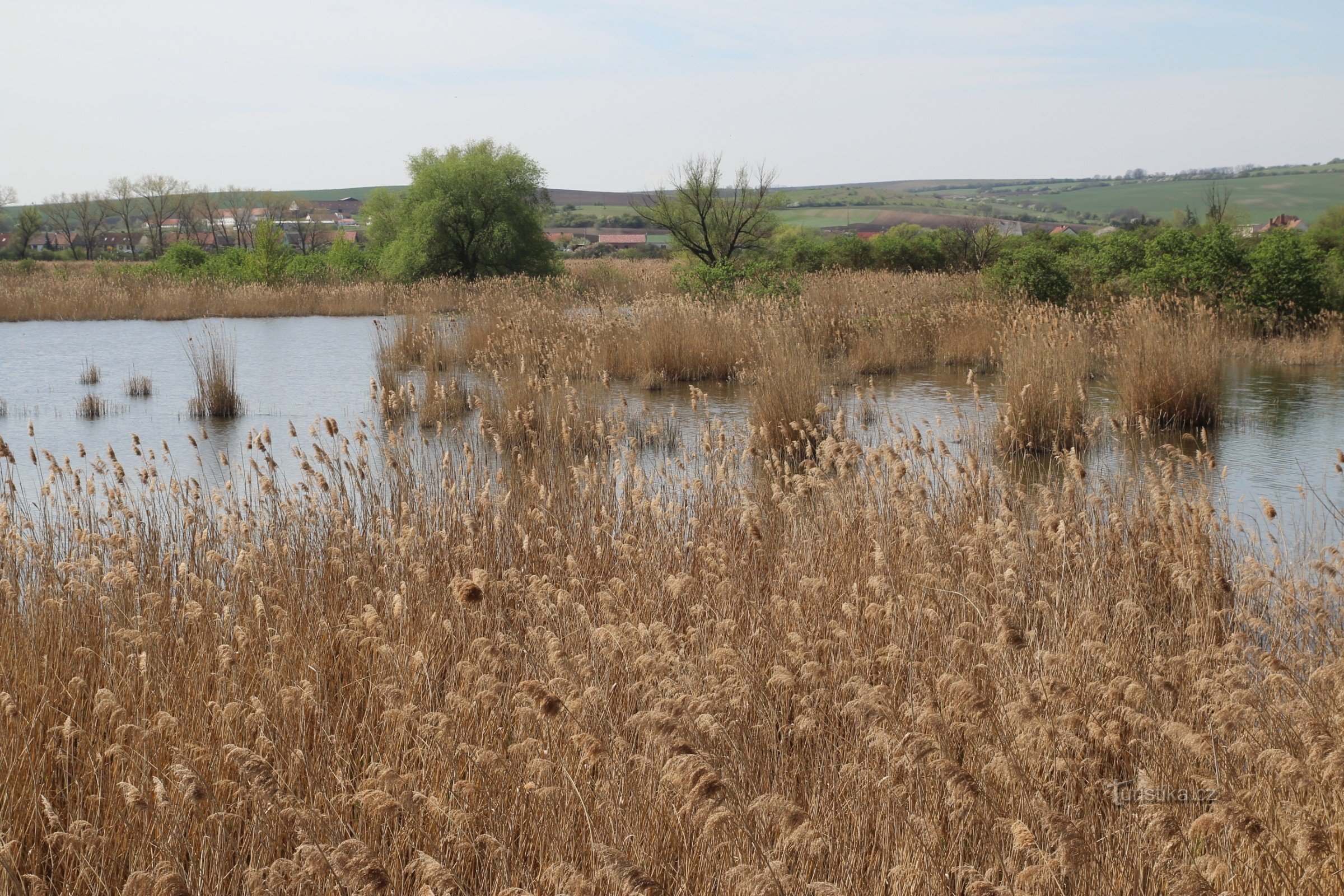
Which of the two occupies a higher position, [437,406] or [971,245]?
[971,245]

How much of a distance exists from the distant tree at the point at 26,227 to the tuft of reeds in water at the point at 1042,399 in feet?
244

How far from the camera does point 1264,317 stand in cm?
1639

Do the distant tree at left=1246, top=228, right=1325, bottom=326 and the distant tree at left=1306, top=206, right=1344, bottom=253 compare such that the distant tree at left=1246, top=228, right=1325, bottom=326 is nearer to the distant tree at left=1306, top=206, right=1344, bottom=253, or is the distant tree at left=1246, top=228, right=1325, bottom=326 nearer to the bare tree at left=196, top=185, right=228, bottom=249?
the distant tree at left=1306, top=206, right=1344, bottom=253

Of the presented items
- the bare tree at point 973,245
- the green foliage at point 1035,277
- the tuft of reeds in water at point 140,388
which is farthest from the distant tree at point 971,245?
the tuft of reeds in water at point 140,388

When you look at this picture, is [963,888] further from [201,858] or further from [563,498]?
[563,498]

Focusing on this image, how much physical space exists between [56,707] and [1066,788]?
3209 mm

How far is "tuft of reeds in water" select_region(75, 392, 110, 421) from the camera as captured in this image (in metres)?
12.4

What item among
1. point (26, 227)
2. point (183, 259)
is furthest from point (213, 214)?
point (183, 259)

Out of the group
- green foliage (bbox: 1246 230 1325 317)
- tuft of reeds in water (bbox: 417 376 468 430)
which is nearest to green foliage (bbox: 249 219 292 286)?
tuft of reeds in water (bbox: 417 376 468 430)

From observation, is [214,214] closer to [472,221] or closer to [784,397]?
[472,221]

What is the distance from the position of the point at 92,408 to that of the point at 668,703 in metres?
12.3

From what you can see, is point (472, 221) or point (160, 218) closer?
point (472, 221)

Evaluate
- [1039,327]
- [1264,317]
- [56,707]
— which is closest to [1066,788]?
[56,707]

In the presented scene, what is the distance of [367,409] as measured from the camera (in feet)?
41.1
